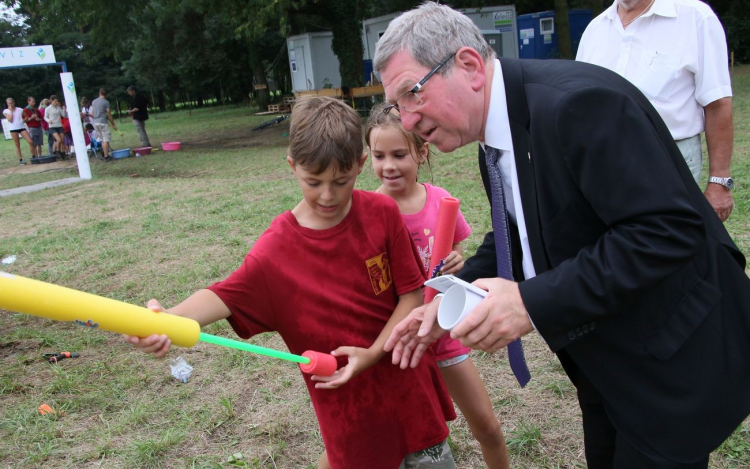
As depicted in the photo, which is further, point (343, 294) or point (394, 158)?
point (394, 158)

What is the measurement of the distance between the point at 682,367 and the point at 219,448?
253 cm

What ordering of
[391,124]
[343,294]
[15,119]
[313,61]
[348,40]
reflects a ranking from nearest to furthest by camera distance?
[343,294] → [391,124] → [15,119] → [348,40] → [313,61]

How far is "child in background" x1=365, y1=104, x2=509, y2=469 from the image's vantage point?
2.53m

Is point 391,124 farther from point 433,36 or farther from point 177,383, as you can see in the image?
point 177,383

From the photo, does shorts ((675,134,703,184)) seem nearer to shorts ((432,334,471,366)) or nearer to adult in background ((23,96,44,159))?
shorts ((432,334,471,366))

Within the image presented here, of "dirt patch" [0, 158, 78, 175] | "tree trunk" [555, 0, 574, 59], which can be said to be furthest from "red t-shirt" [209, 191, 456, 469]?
"tree trunk" [555, 0, 574, 59]

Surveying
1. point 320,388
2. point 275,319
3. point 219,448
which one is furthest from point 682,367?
point 219,448

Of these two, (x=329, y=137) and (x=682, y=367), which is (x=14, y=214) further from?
(x=682, y=367)

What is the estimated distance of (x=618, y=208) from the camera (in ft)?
4.50

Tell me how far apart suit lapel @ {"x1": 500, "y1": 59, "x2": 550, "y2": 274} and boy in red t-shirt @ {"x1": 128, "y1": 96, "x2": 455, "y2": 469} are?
1.94ft

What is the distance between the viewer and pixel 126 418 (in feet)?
11.8

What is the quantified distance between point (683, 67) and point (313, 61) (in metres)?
24.6

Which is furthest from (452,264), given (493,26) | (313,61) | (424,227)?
(313,61)

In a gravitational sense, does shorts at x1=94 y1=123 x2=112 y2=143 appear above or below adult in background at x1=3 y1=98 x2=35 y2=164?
below
